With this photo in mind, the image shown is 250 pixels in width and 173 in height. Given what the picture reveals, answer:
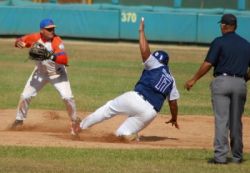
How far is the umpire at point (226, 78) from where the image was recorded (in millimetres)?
9828

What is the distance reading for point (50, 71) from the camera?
1305 centimetres

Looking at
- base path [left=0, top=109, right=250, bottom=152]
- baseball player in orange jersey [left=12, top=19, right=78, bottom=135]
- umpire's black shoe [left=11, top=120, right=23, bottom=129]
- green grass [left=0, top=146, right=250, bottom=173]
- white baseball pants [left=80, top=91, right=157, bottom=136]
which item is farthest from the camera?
umpire's black shoe [left=11, top=120, right=23, bottom=129]

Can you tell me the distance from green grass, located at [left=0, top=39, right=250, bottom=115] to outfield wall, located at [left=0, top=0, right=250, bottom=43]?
1.95ft

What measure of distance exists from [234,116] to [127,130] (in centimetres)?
246

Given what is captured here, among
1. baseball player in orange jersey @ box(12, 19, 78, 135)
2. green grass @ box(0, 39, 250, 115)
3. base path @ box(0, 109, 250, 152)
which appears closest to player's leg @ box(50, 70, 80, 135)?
baseball player in orange jersey @ box(12, 19, 78, 135)

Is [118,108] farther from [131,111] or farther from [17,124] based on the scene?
[17,124]

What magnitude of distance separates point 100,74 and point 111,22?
1041 centimetres

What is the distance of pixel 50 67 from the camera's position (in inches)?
512

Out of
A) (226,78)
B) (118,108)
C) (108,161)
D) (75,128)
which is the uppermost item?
(226,78)

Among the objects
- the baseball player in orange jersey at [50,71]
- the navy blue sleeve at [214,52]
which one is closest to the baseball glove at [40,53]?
the baseball player in orange jersey at [50,71]

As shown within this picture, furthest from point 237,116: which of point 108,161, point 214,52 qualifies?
point 108,161

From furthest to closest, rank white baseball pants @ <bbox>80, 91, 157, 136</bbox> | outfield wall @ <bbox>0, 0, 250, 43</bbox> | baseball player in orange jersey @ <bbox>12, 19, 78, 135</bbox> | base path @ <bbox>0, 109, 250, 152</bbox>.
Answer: outfield wall @ <bbox>0, 0, 250, 43</bbox>, baseball player in orange jersey @ <bbox>12, 19, 78, 135</bbox>, white baseball pants @ <bbox>80, 91, 157, 136</bbox>, base path @ <bbox>0, 109, 250, 152</bbox>

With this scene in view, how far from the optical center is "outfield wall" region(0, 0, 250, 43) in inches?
1281

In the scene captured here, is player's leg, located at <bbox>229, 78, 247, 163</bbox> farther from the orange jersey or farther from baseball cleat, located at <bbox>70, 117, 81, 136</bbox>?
the orange jersey
